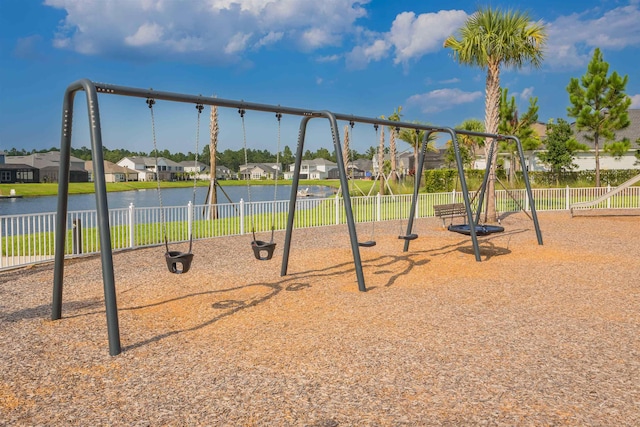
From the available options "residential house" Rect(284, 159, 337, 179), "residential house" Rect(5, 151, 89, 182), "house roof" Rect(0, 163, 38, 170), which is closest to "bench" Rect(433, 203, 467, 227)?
"house roof" Rect(0, 163, 38, 170)

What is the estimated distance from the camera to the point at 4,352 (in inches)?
193

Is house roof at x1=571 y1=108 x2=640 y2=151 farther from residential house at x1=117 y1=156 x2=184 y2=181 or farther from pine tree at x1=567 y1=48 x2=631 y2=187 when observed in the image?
residential house at x1=117 y1=156 x2=184 y2=181

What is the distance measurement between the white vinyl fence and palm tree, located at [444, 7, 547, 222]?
3.69 metres

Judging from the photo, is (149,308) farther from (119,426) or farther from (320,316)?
(119,426)

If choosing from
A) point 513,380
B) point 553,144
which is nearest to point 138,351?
point 513,380

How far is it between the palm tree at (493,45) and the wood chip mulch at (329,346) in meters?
9.72

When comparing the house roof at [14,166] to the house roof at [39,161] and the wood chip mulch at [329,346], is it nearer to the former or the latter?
the house roof at [39,161]

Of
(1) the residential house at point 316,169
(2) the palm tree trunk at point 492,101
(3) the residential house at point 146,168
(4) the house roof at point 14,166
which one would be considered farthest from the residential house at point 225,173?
(2) the palm tree trunk at point 492,101

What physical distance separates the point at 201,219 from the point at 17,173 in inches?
2877

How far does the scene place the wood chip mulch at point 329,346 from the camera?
364cm

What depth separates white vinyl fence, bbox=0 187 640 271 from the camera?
35.2 ft

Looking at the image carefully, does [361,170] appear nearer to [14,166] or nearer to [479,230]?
[14,166]

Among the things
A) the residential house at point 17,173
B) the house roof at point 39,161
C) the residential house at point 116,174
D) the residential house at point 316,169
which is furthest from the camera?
the residential house at point 316,169

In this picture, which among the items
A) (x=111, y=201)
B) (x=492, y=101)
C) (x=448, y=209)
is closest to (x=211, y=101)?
(x=448, y=209)
